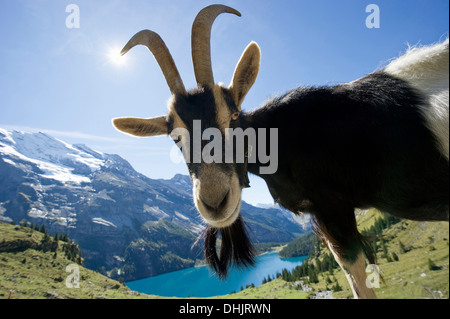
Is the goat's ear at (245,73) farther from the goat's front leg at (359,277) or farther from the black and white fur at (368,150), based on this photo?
the goat's front leg at (359,277)

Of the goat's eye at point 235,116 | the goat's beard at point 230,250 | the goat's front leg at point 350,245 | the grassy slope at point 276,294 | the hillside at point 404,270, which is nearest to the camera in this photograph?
the goat's front leg at point 350,245

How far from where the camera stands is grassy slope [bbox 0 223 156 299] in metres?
59.2

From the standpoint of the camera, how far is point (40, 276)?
74938 mm

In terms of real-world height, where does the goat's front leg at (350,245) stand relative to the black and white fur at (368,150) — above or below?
below

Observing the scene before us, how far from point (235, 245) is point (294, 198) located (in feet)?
5.65

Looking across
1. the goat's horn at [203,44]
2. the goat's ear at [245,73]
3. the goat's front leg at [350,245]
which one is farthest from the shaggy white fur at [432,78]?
the goat's horn at [203,44]

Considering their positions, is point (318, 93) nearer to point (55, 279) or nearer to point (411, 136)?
point (411, 136)

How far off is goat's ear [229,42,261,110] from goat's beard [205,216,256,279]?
2.23 m

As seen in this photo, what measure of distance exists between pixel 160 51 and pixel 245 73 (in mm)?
1881

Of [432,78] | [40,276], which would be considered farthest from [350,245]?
[40,276]

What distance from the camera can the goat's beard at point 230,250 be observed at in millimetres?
4398

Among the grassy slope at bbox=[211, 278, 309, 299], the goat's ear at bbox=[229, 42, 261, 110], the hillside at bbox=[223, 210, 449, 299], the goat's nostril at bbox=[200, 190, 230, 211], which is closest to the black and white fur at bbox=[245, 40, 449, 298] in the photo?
the hillside at bbox=[223, 210, 449, 299]

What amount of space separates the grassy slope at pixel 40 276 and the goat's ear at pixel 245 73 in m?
69.6

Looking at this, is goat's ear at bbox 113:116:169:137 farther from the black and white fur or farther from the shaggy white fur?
the shaggy white fur
